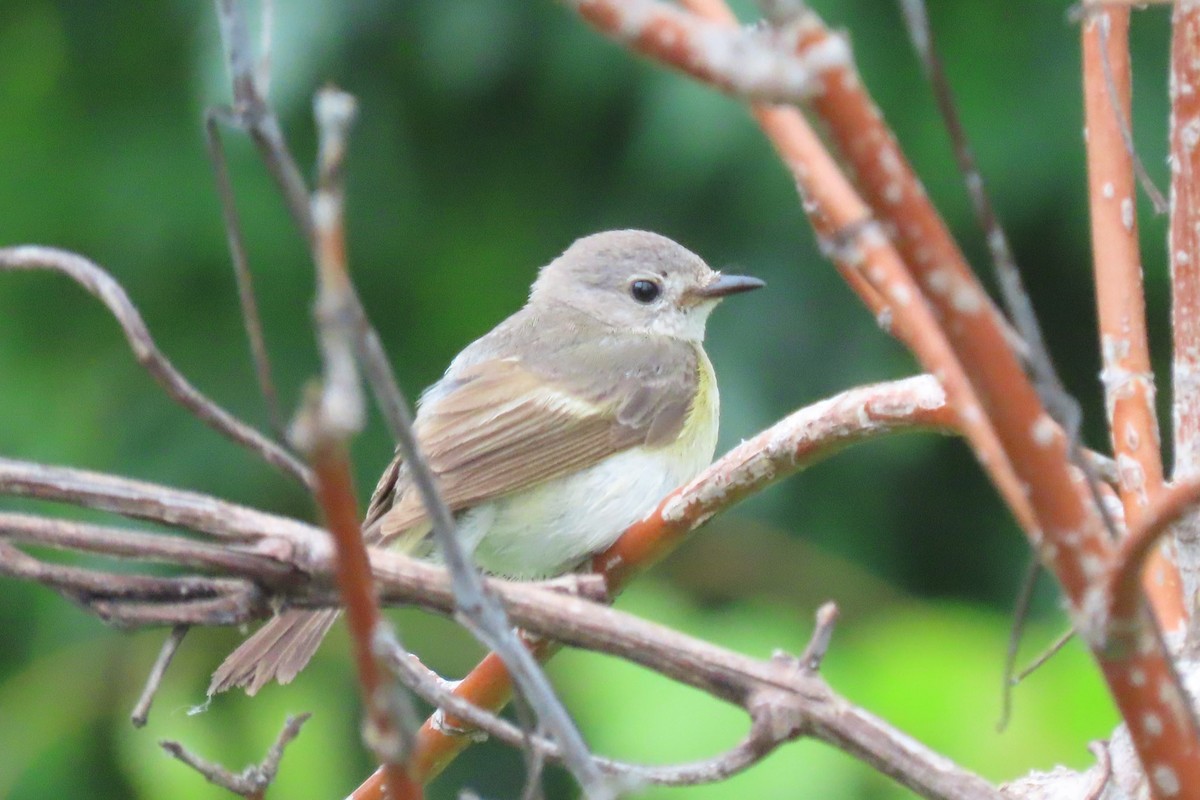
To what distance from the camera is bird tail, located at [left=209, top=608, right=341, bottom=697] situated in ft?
8.08

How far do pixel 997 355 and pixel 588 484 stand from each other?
2513 mm

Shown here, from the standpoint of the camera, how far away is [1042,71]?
15.1ft

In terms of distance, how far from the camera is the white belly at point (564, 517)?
3.33m

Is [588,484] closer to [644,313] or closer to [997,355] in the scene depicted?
[644,313]

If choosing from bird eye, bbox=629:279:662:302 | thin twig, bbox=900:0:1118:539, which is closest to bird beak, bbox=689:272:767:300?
bird eye, bbox=629:279:662:302

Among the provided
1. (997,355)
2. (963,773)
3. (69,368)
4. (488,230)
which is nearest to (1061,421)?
(997,355)

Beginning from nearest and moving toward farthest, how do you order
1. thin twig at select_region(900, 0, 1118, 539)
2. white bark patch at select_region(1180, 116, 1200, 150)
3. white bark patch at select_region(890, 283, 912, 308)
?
1. thin twig at select_region(900, 0, 1118, 539)
2. white bark patch at select_region(890, 283, 912, 308)
3. white bark patch at select_region(1180, 116, 1200, 150)

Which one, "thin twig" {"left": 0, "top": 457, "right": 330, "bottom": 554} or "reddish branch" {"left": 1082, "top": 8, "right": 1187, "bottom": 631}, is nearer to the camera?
"thin twig" {"left": 0, "top": 457, "right": 330, "bottom": 554}

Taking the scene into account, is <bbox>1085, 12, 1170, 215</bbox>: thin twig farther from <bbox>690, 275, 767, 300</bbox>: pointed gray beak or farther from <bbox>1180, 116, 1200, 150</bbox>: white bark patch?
<bbox>690, 275, 767, 300</bbox>: pointed gray beak

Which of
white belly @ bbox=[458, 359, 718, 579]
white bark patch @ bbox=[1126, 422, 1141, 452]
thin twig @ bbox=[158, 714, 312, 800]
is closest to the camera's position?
thin twig @ bbox=[158, 714, 312, 800]

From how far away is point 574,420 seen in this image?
358 centimetres

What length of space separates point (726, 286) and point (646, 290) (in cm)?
28

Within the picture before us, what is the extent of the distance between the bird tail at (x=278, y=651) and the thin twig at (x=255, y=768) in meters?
0.83

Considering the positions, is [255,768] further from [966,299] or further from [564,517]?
[564,517]
